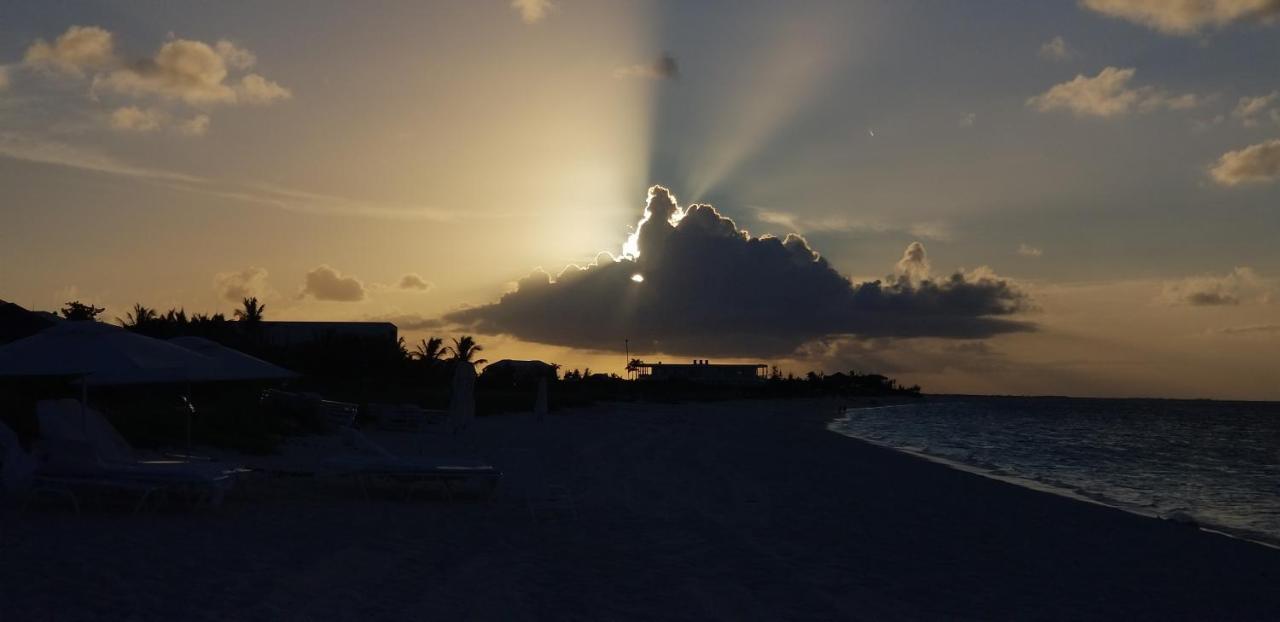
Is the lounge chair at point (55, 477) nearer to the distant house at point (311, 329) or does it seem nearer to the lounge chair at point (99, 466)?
the lounge chair at point (99, 466)

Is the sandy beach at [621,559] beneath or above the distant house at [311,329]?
beneath

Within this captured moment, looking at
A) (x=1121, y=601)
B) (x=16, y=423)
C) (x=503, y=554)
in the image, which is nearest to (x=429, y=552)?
(x=503, y=554)

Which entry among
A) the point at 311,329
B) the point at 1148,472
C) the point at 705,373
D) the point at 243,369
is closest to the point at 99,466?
the point at 243,369

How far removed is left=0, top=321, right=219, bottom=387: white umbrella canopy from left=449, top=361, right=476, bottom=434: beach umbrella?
6942 millimetres

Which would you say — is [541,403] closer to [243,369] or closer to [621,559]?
[243,369]

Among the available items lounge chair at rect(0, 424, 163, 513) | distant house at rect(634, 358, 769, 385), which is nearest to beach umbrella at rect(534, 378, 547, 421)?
lounge chair at rect(0, 424, 163, 513)

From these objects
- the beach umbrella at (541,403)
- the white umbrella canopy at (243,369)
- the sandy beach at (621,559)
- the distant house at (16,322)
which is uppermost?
the distant house at (16,322)

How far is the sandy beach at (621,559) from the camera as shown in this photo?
245 inches

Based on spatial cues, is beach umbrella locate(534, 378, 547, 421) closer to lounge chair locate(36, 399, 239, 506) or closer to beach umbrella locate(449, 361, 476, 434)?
beach umbrella locate(449, 361, 476, 434)

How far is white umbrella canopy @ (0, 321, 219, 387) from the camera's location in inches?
364

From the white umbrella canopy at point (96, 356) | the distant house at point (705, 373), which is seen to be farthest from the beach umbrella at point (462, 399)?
the distant house at point (705, 373)

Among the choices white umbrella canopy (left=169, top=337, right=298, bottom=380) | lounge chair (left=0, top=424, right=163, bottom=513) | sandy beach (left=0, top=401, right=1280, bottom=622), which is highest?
white umbrella canopy (left=169, top=337, right=298, bottom=380)

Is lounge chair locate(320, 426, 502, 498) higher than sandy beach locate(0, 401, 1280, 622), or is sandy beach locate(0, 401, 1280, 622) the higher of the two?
lounge chair locate(320, 426, 502, 498)

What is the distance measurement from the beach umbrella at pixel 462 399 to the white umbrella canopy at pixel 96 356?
6.94m
